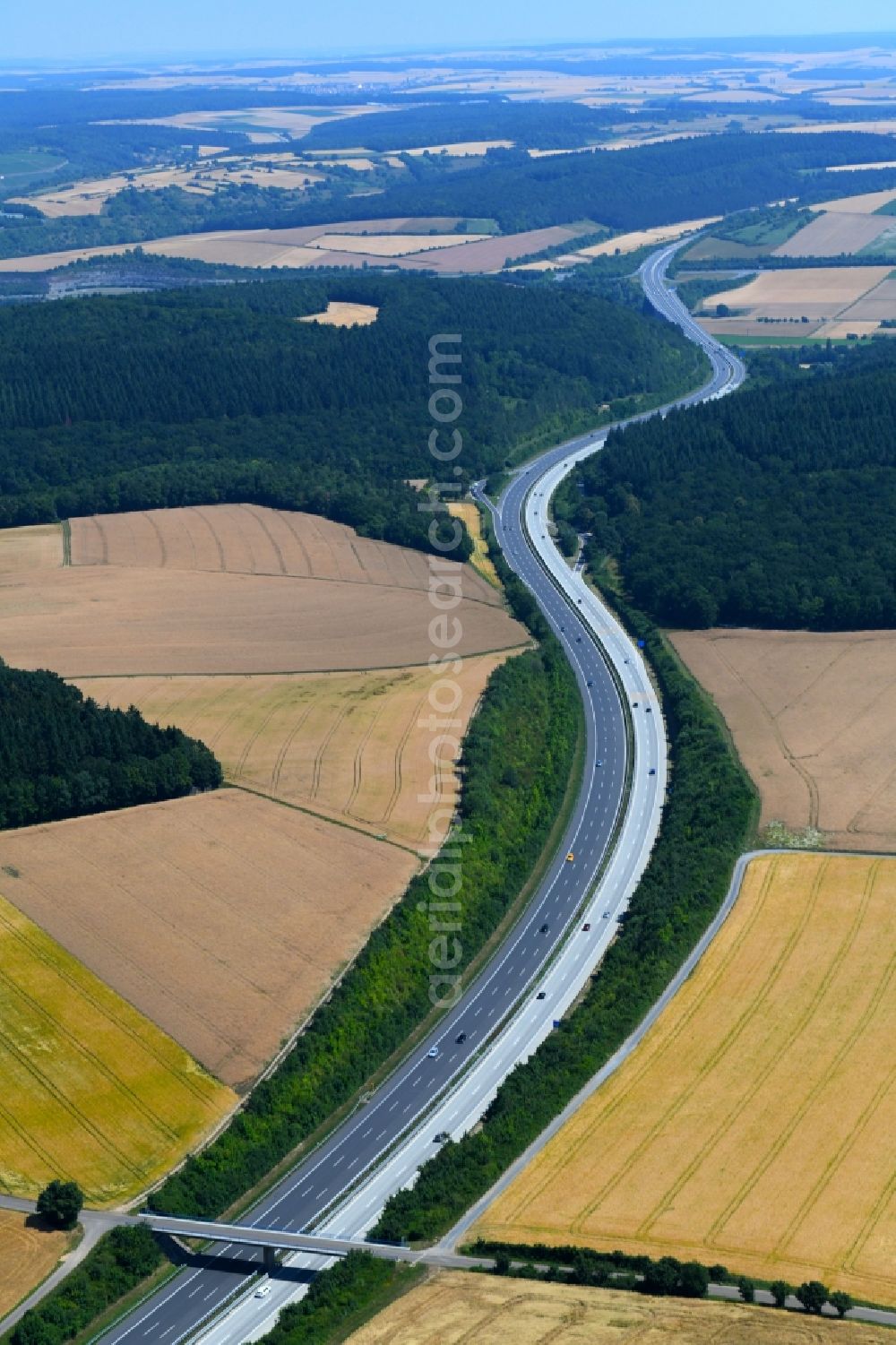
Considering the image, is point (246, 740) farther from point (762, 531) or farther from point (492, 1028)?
point (762, 531)

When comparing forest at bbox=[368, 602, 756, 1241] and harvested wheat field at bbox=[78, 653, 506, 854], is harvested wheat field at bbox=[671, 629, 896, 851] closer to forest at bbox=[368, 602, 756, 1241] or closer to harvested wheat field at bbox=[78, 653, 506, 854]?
forest at bbox=[368, 602, 756, 1241]

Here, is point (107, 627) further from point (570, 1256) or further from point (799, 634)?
point (570, 1256)

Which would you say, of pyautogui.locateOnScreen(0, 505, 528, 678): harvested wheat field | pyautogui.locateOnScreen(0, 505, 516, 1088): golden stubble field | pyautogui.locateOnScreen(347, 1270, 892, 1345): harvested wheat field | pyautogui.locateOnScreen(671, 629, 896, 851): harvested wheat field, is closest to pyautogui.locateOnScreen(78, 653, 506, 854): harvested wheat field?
pyautogui.locateOnScreen(0, 505, 516, 1088): golden stubble field

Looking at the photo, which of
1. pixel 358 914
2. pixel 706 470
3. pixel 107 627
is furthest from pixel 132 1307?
pixel 706 470

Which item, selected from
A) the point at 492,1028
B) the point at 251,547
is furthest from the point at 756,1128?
the point at 251,547

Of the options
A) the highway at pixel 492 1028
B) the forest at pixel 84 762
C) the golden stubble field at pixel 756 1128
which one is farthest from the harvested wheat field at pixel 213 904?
the golden stubble field at pixel 756 1128

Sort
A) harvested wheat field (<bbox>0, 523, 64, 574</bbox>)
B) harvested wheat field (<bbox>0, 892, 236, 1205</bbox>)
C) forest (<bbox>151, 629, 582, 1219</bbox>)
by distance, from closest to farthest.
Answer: harvested wheat field (<bbox>0, 892, 236, 1205</bbox>) < forest (<bbox>151, 629, 582, 1219</bbox>) < harvested wheat field (<bbox>0, 523, 64, 574</bbox>)
